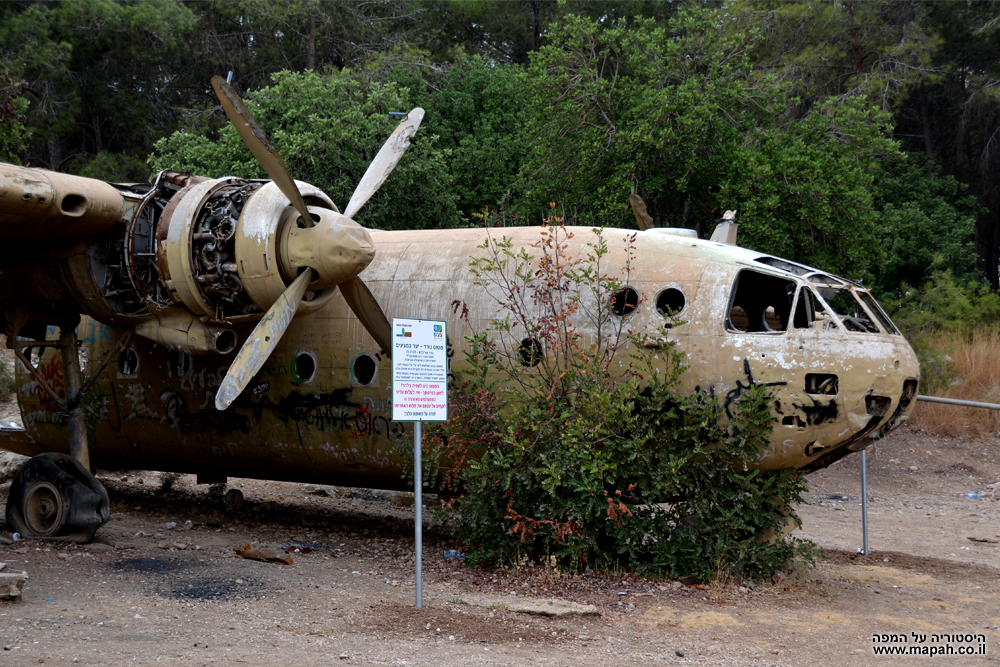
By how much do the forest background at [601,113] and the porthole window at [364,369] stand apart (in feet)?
8.02

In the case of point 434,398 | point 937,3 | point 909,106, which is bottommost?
point 434,398

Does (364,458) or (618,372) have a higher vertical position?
(618,372)

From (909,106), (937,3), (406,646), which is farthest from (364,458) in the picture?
(909,106)

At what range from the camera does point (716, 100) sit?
2159cm

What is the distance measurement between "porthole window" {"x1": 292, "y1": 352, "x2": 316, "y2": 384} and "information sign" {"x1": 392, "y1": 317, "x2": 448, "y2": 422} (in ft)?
10.5

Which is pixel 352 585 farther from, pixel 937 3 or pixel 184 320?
pixel 937 3

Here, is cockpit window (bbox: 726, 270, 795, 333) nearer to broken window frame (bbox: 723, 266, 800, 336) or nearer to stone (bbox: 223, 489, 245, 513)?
broken window frame (bbox: 723, 266, 800, 336)

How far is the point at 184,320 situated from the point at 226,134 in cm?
Answer: 1362

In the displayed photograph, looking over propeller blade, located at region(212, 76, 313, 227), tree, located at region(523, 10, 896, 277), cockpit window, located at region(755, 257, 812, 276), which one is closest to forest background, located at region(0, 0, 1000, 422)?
tree, located at region(523, 10, 896, 277)

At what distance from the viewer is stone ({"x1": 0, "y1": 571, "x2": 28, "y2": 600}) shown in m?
8.54

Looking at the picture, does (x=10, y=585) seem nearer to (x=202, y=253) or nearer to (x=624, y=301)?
(x=202, y=253)

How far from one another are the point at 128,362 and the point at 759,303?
30.2 ft

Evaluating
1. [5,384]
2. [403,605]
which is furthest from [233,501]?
[5,384]

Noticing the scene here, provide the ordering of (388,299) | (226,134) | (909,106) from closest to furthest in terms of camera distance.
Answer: (388,299) < (226,134) < (909,106)
